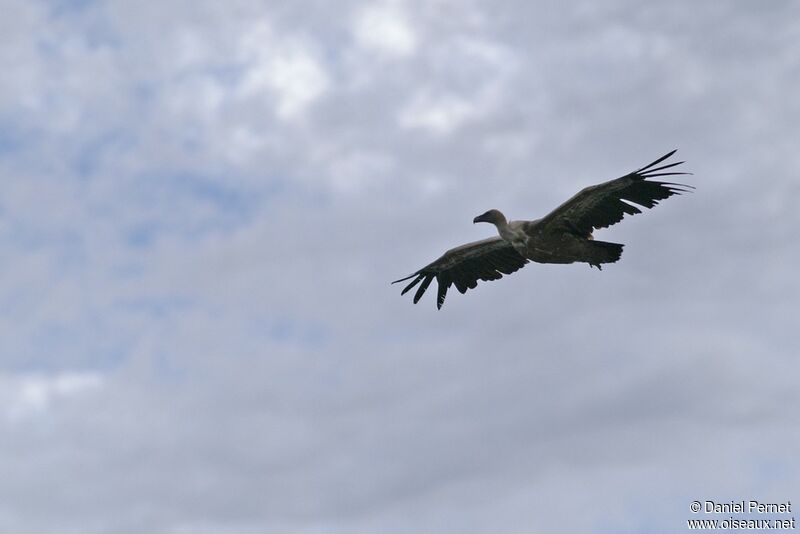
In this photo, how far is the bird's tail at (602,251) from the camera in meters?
30.4

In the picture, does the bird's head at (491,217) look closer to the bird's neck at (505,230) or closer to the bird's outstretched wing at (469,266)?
the bird's neck at (505,230)

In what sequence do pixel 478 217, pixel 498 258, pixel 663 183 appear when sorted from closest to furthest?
pixel 663 183
pixel 478 217
pixel 498 258

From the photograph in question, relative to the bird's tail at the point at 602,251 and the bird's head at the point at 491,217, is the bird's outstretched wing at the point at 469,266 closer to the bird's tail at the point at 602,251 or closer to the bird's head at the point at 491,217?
the bird's head at the point at 491,217

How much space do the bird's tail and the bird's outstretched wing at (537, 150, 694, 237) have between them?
0.93 ft

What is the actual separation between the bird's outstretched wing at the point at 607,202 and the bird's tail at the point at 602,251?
0.28 meters

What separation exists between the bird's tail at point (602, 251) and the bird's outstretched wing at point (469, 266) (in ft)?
9.60

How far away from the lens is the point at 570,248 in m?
30.5

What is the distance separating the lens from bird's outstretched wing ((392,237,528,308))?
3341cm

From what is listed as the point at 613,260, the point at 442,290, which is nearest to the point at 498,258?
the point at 442,290

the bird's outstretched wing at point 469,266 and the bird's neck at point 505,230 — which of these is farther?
the bird's outstretched wing at point 469,266

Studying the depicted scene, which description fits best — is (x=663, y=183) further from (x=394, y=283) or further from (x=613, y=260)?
(x=394, y=283)

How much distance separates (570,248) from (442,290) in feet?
15.8

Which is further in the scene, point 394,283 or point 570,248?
point 394,283

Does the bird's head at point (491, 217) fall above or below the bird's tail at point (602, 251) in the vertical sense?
above
